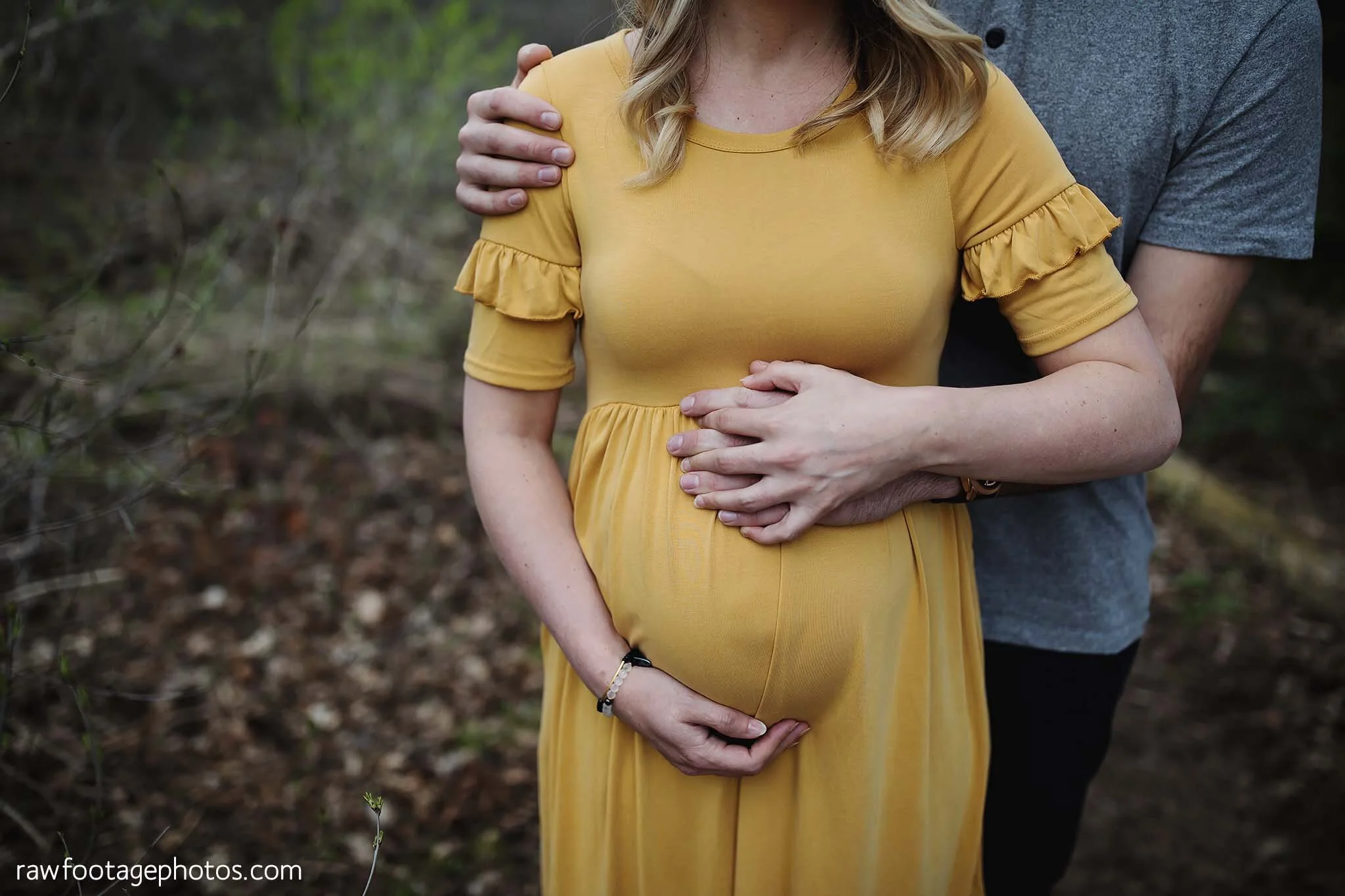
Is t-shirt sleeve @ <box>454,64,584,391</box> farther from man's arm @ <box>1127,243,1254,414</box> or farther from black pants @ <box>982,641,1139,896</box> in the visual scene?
black pants @ <box>982,641,1139,896</box>

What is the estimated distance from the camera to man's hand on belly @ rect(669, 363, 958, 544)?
1.36 m

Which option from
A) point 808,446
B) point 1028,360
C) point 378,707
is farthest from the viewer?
point 378,707

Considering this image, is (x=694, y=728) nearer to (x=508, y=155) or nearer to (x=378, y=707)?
(x=508, y=155)

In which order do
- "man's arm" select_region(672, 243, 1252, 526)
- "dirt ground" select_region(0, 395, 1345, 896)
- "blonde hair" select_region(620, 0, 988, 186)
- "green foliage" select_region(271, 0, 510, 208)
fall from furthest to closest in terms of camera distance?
"green foliage" select_region(271, 0, 510, 208) → "dirt ground" select_region(0, 395, 1345, 896) → "man's arm" select_region(672, 243, 1252, 526) → "blonde hair" select_region(620, 0, 988, 186)

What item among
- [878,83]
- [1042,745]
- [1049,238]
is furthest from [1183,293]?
[1042,745]

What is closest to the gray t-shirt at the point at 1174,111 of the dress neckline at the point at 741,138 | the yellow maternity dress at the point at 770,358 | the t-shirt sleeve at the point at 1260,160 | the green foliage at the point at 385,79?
the t-shirt sleeve at the point at 1260,160

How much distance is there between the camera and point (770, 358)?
1442 millimetres

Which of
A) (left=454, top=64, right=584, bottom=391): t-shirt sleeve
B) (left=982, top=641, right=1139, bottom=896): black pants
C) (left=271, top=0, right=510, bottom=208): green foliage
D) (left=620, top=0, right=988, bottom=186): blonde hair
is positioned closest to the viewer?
(left=620, top=0, right=988, bottom=186): blonde hair

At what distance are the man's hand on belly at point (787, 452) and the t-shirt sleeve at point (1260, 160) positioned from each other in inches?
25.9

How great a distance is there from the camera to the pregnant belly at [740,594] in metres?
1.39

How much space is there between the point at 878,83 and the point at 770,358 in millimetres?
420

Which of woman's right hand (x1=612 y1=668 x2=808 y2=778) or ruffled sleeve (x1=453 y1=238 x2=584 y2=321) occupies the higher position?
ruffled sleeve (x1=453 y1=238 x2=584 y2=321)

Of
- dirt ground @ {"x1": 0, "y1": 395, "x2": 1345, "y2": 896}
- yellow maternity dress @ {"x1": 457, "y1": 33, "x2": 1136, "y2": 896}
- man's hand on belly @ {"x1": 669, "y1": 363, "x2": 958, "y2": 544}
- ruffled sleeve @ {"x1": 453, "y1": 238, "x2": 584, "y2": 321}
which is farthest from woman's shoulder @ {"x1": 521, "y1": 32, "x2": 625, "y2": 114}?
dirt ground @ {"x1": 0, "y1": 395, "x2": 1345, "y2": 896}

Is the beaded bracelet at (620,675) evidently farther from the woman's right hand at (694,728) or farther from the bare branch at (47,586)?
the bare branch at (47,586)
